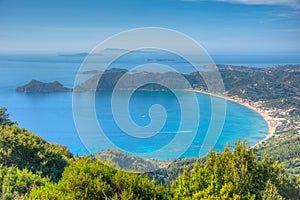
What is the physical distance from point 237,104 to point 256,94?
3.82 m

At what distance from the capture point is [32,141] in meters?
7.06

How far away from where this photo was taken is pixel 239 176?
4.47 meters

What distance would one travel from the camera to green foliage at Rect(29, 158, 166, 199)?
122 inches

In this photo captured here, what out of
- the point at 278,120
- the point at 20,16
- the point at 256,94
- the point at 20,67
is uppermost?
the point at 20,16

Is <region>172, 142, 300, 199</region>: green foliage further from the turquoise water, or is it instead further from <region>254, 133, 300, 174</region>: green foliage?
<region>254, 133, 300, 174</region>: green foliage

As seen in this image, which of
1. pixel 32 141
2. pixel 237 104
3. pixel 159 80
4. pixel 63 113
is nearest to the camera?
pixel 159 80

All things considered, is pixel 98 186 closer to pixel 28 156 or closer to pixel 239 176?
pixel 239 176

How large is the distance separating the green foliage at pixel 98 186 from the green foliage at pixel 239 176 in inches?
24.3

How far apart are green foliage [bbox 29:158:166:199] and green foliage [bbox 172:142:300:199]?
617mm

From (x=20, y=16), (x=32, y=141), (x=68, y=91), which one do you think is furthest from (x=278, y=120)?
(x=32, y=141)

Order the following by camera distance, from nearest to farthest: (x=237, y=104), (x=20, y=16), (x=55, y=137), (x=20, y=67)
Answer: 1. (x=55, y=137)
2. (x=20, y=16)
3. (x=237, y=104)
4. (x=20, y=67)

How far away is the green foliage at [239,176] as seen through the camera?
13.5 ft

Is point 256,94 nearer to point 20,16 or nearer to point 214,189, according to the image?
point 20,16

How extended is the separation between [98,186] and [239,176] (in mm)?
2297
